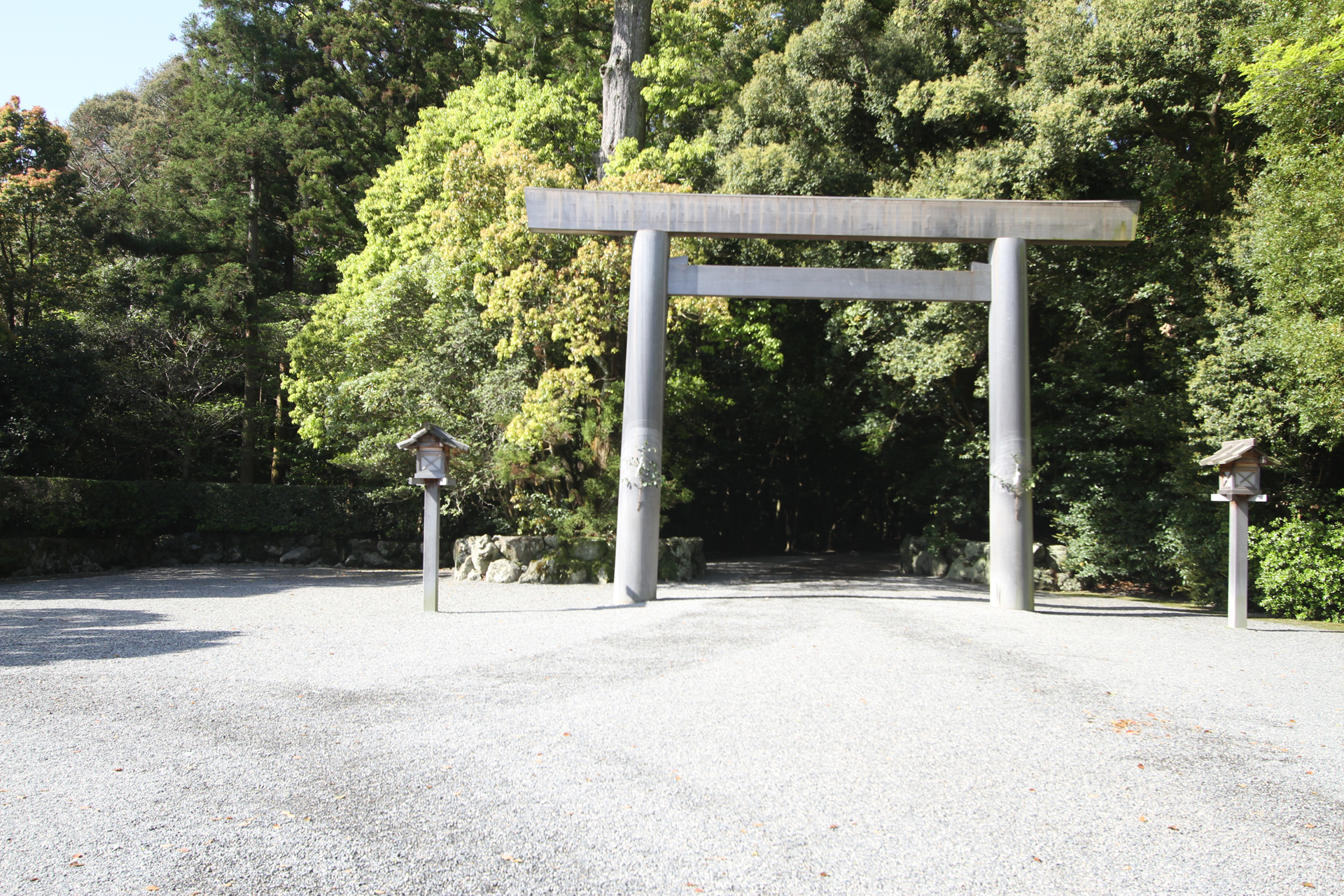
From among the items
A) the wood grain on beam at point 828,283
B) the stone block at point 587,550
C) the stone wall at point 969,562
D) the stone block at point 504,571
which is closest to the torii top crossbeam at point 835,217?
the wood grain on beam at point 828,283

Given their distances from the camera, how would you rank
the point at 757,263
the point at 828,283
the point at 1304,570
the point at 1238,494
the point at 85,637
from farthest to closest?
the point at 757,263, the point at 828,283, the point at 1304,570, the point at 1238,494, the point at 85,637

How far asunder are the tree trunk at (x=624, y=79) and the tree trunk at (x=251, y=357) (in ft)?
24.9

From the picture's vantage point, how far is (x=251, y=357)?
15.9 m

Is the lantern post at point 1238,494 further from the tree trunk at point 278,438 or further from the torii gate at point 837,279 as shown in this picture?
the tree trunk at point 278,438

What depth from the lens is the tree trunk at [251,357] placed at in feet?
51.6

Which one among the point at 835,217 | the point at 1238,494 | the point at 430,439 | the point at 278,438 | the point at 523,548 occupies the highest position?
the point at 835,217

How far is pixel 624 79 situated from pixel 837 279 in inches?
251

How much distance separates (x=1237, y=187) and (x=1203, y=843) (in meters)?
10.5

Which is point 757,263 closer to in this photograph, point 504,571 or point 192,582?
point 504,571

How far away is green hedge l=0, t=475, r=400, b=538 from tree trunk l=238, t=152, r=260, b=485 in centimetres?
138

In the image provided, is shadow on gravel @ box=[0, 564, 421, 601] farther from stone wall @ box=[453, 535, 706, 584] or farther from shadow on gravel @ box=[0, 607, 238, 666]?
shadow on gravel @ box=[0, 607, 238, 666]

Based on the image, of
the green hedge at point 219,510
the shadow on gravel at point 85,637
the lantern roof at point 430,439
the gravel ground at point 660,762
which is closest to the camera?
the gravel ground at point 660,762

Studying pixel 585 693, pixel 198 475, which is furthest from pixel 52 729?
pixel 198 475

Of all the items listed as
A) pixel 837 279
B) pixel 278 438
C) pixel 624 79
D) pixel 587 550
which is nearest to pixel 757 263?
pixel 624 79
